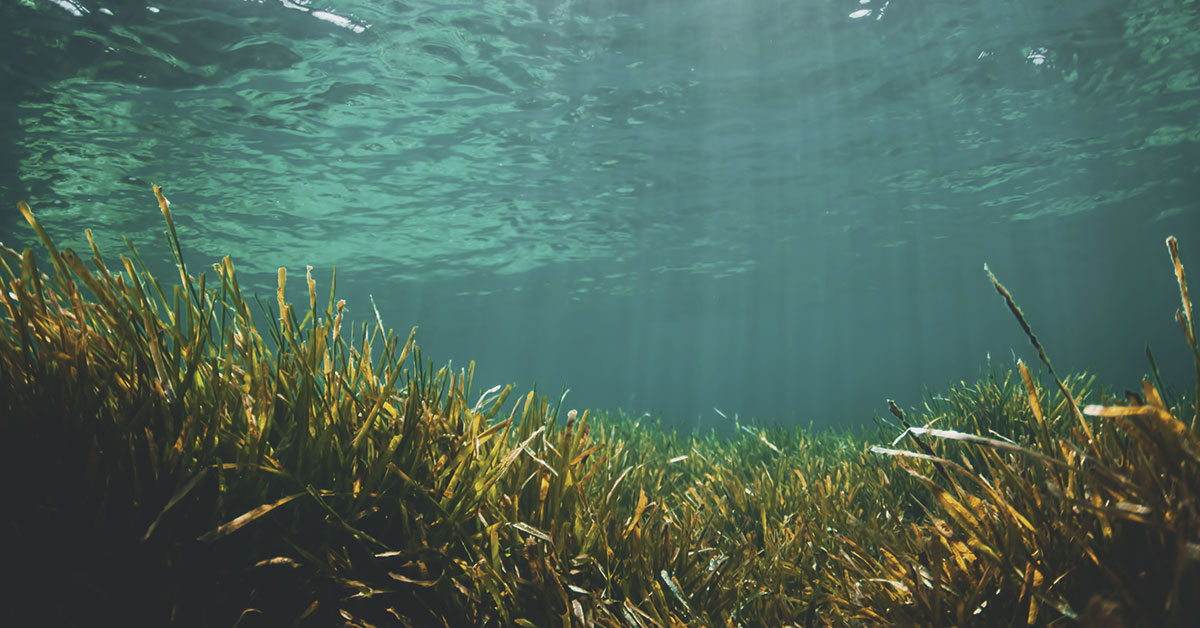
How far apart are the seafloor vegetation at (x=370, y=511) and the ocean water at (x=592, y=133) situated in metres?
0.96

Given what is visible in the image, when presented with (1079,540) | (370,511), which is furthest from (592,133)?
(1079,540)

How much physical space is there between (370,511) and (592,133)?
15.9 meters

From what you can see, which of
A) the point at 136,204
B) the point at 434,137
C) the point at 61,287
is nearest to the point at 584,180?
the point at 434,137

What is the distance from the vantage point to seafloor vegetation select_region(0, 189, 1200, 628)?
4.38ft

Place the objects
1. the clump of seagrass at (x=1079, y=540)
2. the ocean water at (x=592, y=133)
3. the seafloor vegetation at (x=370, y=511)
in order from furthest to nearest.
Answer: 1. the ocean water at (x=592, y=133)
2. the seafloor vegetation at (x=370, y=511)
3. the clump of seagrass at (x=1079, y=540)

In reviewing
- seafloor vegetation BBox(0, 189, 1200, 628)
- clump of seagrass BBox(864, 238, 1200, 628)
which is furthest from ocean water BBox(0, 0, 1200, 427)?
clump of seagrass BBox(864, 238, 1200, 628)

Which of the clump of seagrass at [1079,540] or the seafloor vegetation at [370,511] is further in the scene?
the seafloor vegetation at [370,511]

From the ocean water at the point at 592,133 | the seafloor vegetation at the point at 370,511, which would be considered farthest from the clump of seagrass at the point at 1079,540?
the ocean water at the point at 592,133

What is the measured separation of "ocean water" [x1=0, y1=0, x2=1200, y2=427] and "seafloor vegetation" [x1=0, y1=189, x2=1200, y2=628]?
0.96m

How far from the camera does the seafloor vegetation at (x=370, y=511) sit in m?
1.34

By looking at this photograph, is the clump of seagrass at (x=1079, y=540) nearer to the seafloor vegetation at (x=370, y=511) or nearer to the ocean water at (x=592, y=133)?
the seafloor vegetation at (x=370, y=511)

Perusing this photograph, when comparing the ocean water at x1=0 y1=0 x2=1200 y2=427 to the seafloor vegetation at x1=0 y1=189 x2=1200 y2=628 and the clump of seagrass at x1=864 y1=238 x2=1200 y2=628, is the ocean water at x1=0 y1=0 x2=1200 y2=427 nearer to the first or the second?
the seafloor vegetation at x1=0 y1=189 x2=1200 y2=628

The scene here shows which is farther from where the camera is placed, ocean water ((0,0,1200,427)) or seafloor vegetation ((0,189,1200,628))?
ocean water ((0,0,1200,427))

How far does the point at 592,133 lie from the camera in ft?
53.5
